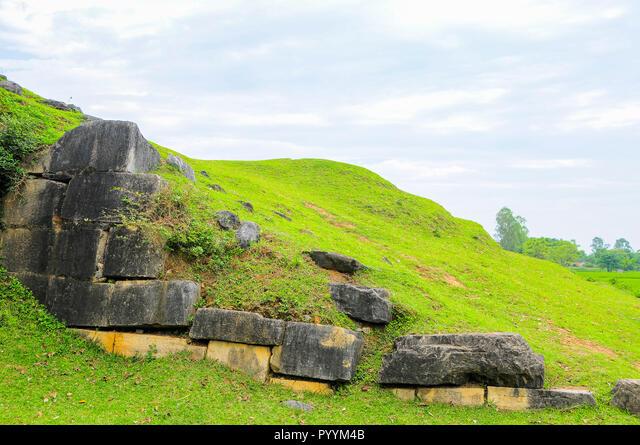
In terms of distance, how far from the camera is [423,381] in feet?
32.3

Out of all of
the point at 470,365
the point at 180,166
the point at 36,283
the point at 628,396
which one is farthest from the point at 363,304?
the point at 36,283

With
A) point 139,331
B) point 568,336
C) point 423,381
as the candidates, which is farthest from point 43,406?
point 568,336

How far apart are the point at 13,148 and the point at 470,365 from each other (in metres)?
12.4

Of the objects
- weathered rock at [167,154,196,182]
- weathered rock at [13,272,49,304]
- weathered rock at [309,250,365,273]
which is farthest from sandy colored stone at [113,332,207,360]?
weathered rock at [167,154,196,182]

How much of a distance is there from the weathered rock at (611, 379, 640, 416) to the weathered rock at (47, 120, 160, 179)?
11.9 m

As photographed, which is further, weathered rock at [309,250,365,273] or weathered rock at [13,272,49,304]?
weathered rock at [309,250,365,273]

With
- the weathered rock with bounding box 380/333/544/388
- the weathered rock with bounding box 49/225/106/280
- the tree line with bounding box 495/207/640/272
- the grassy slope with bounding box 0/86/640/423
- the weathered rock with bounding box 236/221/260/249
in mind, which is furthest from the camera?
the tree line with bounding box 495/207/640/272

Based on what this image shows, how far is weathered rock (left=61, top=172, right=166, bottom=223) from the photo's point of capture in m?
A: 12.0

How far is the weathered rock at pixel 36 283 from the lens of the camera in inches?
470

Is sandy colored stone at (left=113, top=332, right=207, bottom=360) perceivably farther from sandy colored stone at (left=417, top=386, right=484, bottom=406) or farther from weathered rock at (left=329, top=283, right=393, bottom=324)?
sandy colored stone at (left=417, top=386, right=484, bottom=406)

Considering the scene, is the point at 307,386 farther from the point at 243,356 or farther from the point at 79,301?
the point at 79,301

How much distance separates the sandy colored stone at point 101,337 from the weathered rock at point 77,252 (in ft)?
4.10

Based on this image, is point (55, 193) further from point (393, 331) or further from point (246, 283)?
point (393, 331)

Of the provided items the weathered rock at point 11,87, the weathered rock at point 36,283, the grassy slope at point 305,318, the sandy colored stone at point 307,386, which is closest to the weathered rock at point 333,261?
the grassy slope at point 305,318
